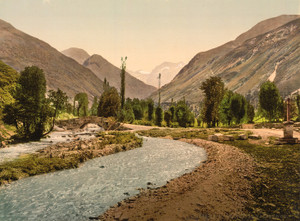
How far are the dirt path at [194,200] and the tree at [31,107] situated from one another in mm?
22584

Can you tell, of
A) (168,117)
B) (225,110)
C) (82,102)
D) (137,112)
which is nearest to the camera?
(225,110)

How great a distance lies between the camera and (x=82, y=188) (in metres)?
11.4

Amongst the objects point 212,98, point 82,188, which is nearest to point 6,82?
point 82,188

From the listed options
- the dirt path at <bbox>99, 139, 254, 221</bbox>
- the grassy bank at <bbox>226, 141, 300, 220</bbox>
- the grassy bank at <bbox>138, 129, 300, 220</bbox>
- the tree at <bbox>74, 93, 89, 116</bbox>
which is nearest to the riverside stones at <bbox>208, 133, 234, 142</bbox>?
the grassy bank at <bbox>138, 129, 300, 220</bbox>

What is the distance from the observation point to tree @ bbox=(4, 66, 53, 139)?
26500 millimetres

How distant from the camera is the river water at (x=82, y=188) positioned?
8750mm

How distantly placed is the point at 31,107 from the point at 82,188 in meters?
20.1

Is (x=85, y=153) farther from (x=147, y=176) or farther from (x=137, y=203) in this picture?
(x=137, y=203)

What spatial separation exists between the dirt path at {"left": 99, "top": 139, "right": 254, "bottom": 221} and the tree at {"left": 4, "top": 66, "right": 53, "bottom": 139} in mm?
22584

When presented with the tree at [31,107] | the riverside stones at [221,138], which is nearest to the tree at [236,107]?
the riverside stones at [221,138]

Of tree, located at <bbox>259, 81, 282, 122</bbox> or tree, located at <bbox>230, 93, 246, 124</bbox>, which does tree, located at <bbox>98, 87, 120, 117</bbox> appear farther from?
tree, located at <bbox>259, 81, 282, 122</bbox>

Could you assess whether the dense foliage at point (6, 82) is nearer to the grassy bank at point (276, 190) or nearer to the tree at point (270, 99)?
the grassy bank at point (276, 190)

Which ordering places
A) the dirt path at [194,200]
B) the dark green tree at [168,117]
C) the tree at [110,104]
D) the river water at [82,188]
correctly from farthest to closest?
the dark green tree at [168,117]
the tree at [110,104]
the river water at [82,188]
the dirt path at [194,200]

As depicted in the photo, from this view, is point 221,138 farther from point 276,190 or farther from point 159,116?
point 159,116
